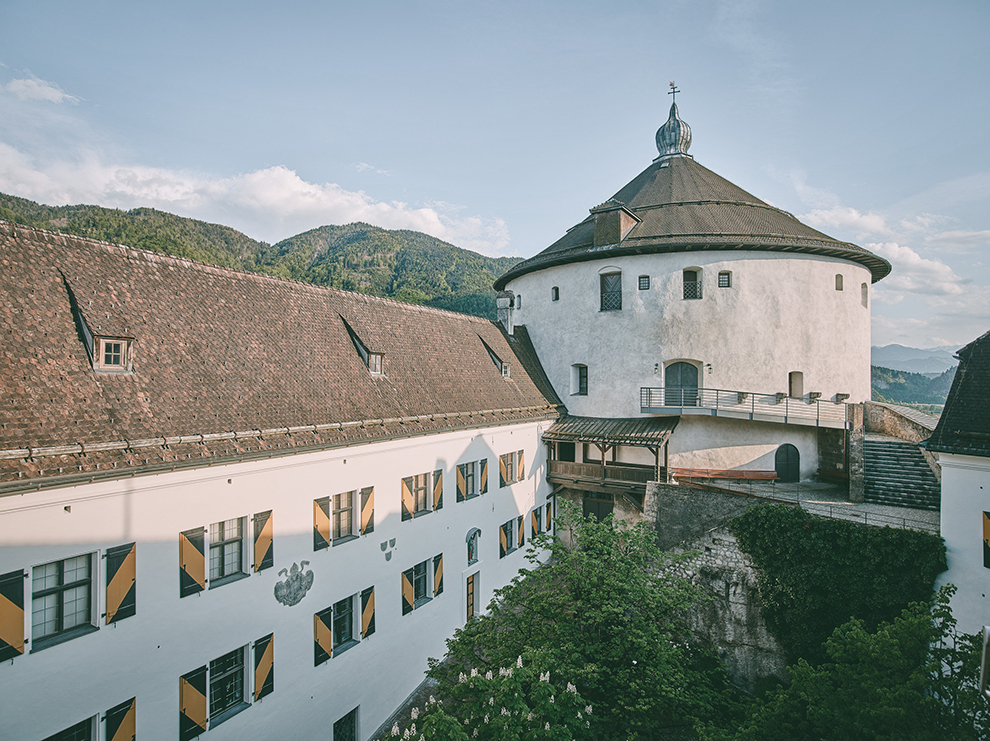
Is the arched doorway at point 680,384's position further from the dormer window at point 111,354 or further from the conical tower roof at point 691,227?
the dormer window at point 111,354

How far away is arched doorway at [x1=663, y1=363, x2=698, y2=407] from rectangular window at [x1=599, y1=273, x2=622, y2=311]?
3.36 meters

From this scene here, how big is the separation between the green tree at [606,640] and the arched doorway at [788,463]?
33.8ft

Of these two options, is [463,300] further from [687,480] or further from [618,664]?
[618,664]

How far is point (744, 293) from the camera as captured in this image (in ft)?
63.9

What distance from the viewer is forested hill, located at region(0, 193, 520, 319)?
46.0 metres

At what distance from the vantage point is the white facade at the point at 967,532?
1012cm

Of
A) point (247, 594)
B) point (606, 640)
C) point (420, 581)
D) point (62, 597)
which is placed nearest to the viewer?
point (62, 597)

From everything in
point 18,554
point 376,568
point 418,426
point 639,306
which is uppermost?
point 639,306

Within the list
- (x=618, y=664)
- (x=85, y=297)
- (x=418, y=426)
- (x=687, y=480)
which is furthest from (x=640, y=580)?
(x=85, y=297)

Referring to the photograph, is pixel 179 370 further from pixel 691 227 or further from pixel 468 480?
pixel 691 227

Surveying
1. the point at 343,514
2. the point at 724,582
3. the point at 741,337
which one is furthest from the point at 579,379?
the point at 343,514

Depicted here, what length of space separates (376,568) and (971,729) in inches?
411

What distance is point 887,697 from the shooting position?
250 inches

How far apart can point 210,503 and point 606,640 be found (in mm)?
8001
